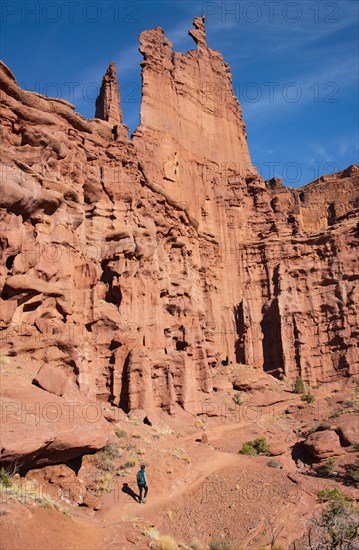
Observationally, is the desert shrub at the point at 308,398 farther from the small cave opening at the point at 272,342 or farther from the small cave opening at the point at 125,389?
the small cave opening at the point at 125,389

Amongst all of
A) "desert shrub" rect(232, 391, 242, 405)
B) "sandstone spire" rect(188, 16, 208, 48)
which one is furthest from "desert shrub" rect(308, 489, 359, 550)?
"sandstone spire" rect(188, 16, 208, 48)

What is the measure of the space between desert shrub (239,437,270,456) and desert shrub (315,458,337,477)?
10.0 feet

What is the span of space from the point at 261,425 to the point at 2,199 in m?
21.6

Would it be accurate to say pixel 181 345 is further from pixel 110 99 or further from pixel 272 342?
pixel 110 99

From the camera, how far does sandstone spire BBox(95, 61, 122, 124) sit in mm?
52625

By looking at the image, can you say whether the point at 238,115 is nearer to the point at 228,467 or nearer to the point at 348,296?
the point at 348,296

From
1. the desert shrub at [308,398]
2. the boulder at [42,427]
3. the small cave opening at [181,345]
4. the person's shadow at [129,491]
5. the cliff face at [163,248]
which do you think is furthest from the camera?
the desert shrub at [308,398]

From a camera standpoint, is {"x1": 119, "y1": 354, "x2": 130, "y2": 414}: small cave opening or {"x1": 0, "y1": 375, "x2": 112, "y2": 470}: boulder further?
{"x1": 119, "y1": 354, "x2": 130, "y2": 414}: small cave opening

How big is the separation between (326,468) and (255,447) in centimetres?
424

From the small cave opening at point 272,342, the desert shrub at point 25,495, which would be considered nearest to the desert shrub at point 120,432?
the desert shrub at point 25,495

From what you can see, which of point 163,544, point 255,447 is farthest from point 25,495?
point 255,447

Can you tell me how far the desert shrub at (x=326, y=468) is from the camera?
910 inches

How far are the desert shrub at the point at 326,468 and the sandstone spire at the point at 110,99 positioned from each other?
3951 centimetres

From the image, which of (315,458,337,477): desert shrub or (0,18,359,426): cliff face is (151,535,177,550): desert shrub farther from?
(315,458,337,477): desert shrub
